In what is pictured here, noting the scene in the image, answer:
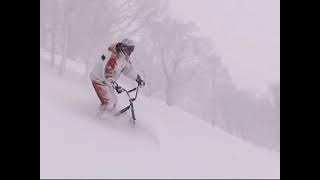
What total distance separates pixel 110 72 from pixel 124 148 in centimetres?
200

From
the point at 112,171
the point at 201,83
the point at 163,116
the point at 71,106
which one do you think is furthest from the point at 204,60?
the point at 112,171

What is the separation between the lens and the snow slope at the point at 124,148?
338 inches

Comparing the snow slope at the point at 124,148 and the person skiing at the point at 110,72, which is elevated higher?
the person skiing at the point at 110,72

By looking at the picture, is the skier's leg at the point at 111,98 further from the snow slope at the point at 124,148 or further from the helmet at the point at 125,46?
the helmet at the point at 125,46

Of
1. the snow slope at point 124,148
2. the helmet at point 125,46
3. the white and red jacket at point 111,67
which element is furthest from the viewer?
the helmet at point 125,46

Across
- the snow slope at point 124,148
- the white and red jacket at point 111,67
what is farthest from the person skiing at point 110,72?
the snow slope at point 124,148

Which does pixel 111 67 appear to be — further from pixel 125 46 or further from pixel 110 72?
pixel 125 46

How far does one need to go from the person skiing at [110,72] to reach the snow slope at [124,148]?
0.56 metres

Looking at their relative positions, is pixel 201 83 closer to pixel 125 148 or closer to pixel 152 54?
pixel 152 54

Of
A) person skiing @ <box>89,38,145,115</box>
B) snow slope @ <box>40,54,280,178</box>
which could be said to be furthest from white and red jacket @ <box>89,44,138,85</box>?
snow slope @ <box>40,54,280,178</box>

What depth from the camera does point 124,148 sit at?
32.4 feet

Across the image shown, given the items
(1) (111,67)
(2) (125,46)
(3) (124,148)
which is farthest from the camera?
(2) (125,46)

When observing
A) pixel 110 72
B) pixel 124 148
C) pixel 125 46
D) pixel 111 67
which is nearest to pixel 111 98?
pixel 110 72

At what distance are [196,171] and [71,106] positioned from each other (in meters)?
4.13
